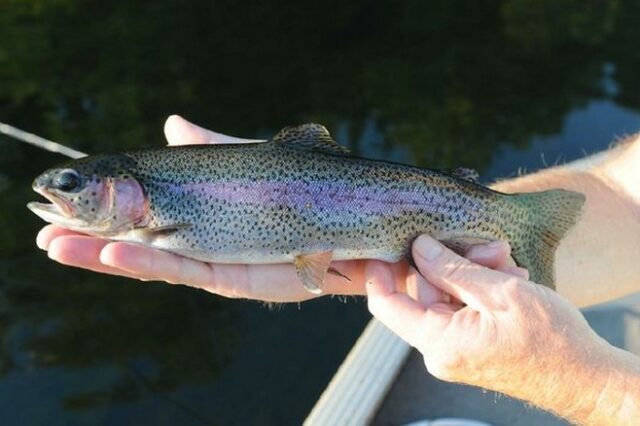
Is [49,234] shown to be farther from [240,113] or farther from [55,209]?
[240,113]

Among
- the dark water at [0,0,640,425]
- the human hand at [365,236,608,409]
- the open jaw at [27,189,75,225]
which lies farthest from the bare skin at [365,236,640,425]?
the dark water at [0,0,640,425]

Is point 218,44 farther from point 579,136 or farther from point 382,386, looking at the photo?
point 382,386

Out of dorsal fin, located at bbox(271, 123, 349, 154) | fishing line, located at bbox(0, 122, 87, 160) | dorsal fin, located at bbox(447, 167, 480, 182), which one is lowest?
fishing line, located at bbox(0, 122, 87, 160)

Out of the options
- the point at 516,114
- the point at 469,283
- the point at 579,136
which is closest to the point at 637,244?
the point at 469,283

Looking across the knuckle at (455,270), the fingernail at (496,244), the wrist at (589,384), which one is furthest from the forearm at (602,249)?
the knuckle at (455,270)

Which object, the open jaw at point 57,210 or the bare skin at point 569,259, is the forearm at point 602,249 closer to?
the bare skin at point 569,259

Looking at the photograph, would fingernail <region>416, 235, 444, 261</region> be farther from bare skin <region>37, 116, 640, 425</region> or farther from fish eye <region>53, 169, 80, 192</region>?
fish eye <region>53, 169, 80, 192</region>

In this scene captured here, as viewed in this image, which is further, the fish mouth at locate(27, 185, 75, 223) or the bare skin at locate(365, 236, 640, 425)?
the fish mouth at locate(27, 185, 75, 223)

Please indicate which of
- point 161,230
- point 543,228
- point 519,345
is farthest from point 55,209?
point 543,228

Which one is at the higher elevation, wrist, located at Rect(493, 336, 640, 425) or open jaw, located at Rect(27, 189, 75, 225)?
open jaw, located at Rect(27, 189, 75, 225)
